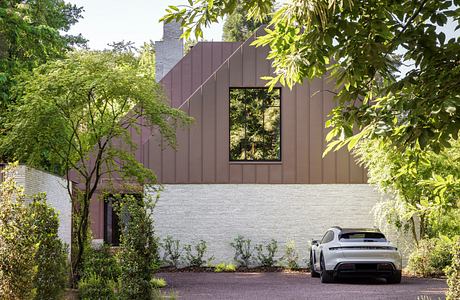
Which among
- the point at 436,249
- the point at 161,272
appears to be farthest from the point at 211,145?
the point at 436,249

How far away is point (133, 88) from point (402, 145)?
1201 cm

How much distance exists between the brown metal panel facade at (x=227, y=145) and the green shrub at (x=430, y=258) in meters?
3.54

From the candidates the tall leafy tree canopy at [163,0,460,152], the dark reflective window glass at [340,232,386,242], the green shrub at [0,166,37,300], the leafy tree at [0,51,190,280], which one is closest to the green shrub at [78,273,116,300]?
the leafy tree at [0,51,190,280]

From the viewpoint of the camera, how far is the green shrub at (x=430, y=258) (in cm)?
2377

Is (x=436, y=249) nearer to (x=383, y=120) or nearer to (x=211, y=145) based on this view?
(x=211, y=145)

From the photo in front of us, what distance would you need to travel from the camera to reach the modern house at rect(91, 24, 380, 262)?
87.9 feet

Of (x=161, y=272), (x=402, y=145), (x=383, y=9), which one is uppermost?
(x=383, y=9)

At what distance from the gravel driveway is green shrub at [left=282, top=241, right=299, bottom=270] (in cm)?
156

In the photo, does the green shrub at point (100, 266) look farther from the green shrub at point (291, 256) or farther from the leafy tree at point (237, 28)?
the leafy tree at point (237, 28)

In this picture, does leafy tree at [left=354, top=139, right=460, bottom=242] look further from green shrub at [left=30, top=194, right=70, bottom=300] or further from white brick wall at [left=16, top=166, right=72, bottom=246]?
green shrub at [left=30, top=194, right=70, bottom=300]

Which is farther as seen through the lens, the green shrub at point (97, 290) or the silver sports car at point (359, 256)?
the silver sports car at point (359, 256)

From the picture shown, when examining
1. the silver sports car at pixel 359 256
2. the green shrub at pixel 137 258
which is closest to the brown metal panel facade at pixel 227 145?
the silver sports car at pixel 359 256

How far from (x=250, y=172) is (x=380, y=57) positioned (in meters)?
19.1

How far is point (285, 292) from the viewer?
1805 centimetres
